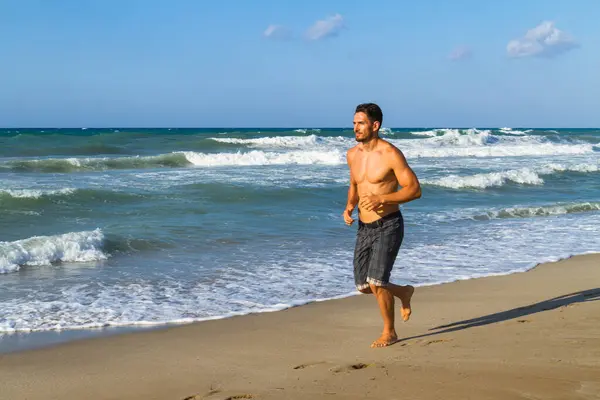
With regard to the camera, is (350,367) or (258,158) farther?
(258,158)

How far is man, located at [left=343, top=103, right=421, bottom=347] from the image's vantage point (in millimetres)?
4773

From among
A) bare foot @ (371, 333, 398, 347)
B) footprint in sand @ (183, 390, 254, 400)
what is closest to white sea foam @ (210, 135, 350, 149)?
bare foot @ (371, 333, 398, 347)

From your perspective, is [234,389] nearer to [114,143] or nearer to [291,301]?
[291,301]

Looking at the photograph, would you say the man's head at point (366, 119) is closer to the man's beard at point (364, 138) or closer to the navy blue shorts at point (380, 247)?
the man's beard at point (364, 138)

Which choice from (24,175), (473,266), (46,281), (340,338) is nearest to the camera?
(340,338)

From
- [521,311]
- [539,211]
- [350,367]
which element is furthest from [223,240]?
[539,211]

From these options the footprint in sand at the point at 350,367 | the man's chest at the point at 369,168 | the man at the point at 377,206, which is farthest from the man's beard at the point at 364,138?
→ the footprint in sand at the point at 350,367

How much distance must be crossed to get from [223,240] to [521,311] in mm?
5308

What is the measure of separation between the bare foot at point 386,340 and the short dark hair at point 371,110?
1.51 meters

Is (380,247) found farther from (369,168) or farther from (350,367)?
(350,367)

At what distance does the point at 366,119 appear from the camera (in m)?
4.79

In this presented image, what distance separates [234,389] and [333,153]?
2862cm

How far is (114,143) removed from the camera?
4078cm

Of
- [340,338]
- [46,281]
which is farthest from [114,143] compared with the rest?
[340,338]
